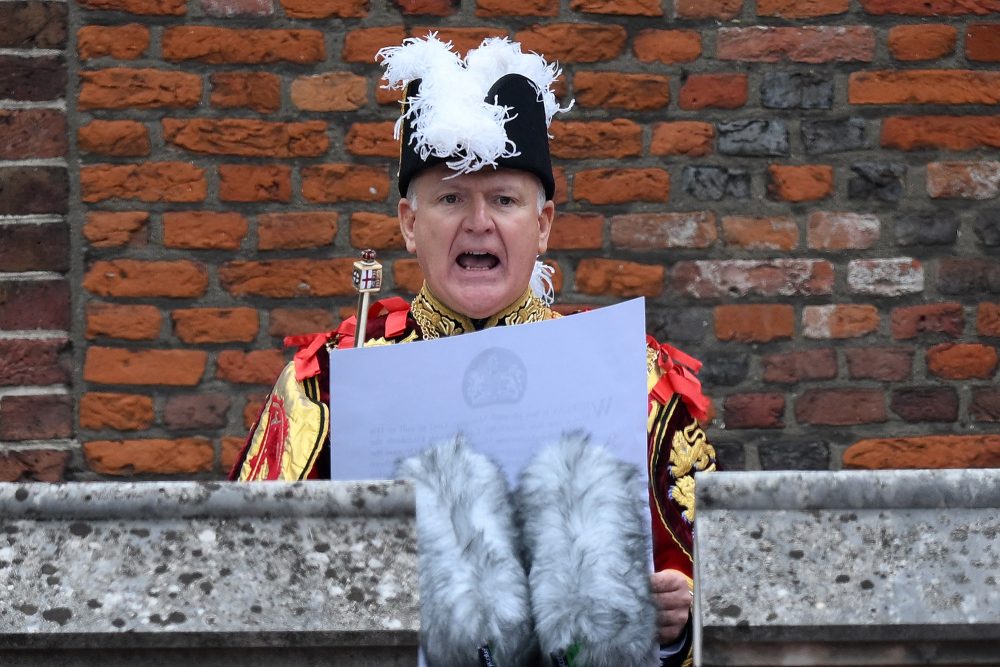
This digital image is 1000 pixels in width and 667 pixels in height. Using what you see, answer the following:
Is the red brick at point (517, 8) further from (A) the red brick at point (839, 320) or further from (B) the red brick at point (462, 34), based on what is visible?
(A) the red brick at point (839, 320)

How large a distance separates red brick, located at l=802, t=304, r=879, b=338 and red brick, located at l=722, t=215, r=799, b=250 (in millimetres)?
155

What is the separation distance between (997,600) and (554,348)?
2.59ft

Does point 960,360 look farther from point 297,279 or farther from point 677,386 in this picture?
point 297,279

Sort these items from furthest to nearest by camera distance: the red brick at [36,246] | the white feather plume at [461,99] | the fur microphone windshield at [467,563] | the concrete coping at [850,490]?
the red brick at [36,246]
the white feather plume at [461,99]
the fur microphone windshield at [467,563]
the concrete coping at [850,490]

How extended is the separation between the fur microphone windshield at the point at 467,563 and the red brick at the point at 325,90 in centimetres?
154

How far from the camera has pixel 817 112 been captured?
3.28m

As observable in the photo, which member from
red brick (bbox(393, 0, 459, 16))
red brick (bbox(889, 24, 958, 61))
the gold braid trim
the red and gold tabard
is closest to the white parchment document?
the red and gold tabard

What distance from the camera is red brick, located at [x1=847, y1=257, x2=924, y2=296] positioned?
3271 mm

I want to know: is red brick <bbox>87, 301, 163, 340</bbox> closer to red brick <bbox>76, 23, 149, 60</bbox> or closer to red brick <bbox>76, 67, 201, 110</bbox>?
red brick <bbox>76, 67, 201, 110</bbox>

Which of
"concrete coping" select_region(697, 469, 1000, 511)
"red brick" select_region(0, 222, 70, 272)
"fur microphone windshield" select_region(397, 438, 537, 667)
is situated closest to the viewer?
"concrete coping" select_region(697, 469, 1000, 511)

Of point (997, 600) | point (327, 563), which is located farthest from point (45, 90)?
point (997, 600)

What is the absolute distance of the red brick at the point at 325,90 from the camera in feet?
10.5

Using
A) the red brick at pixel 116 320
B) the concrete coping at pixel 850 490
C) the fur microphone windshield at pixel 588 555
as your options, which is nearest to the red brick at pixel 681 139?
the red brick at pixel 116 320

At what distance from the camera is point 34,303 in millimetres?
3172
